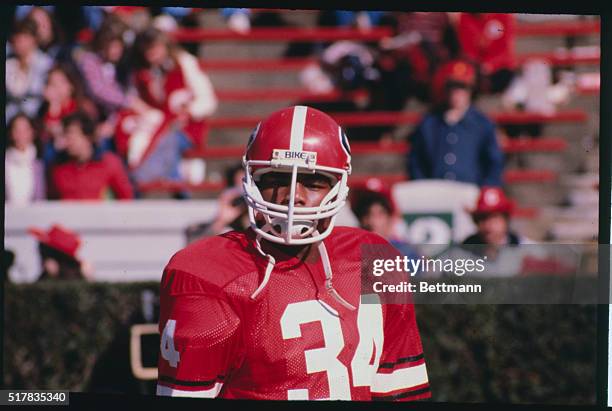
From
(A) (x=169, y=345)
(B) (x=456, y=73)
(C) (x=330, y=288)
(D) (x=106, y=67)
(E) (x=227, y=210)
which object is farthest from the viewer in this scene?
(D) (x=106, y=67)

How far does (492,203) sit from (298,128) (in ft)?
8.55

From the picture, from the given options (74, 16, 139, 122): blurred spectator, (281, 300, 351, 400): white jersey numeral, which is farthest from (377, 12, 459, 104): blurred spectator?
(281, 300, 351, 400): white jersey numeral

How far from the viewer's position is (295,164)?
2.49 meters

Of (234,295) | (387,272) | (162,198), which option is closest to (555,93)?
(162,198)

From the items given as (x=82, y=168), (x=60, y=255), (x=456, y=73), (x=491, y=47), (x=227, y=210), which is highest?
(x=491, y=47)

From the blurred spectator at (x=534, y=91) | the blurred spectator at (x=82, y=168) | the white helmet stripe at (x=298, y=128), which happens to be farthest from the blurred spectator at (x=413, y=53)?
the white helmet stripe at (x=298, y=128)

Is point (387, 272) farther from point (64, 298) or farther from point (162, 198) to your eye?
point (162, 198)

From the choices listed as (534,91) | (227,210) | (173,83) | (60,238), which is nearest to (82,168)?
(60,238)

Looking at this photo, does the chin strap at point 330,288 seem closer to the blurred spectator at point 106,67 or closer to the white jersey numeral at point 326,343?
the white jersey numeral at point 326,343

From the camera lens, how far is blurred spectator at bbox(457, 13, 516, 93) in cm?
510

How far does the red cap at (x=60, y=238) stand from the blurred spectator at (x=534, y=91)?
8.17 ft

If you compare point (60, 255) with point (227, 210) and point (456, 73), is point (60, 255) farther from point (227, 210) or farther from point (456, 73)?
point (456, 73)

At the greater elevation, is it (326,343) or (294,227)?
(294,227)

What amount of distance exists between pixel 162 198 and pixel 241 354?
311 cm
